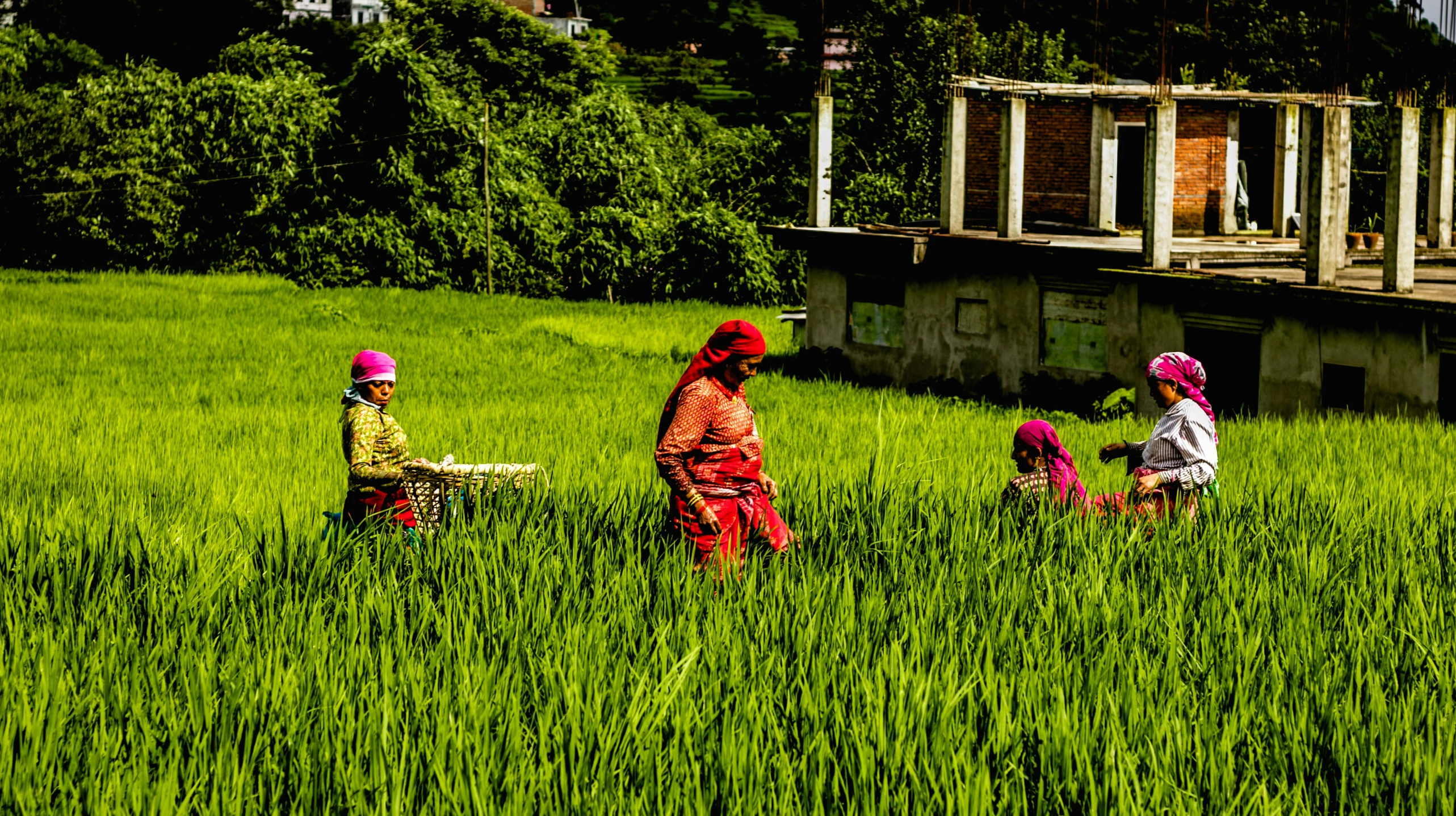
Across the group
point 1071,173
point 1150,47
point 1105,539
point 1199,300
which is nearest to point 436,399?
point 1199,300

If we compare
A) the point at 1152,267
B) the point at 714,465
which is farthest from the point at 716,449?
the point at 1152,267

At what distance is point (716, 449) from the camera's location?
6.47 metres

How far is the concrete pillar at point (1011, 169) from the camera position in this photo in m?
20.0

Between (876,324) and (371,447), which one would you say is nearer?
(371,447)

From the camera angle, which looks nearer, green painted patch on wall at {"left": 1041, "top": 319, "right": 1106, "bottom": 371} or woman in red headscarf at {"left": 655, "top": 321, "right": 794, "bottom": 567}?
woman in red headscarf at {"left": 655, "top": 321, "right": 794, "bottom": 567}

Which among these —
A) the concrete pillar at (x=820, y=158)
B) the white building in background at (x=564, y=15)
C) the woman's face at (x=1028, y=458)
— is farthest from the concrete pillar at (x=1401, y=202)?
the white building in background at (x=564, y=15)

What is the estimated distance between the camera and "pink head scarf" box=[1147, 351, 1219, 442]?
7.02m

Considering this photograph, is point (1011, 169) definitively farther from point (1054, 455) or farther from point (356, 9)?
point (356, 9)

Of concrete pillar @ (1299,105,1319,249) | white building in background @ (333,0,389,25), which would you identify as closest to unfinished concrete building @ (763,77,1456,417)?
concrete pillar @ (1299,105,1319,249)

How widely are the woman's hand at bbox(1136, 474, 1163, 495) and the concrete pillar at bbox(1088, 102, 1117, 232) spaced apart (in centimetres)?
1829

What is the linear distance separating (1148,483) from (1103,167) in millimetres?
18843

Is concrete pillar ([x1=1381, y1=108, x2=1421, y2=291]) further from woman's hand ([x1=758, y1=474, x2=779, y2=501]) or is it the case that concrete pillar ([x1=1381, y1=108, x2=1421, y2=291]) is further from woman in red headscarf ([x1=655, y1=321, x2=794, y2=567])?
woman in red headscarf ([x1=655, y1=321, x2=794, y2=567])

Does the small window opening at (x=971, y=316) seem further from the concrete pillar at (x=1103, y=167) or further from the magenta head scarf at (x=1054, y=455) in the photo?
the magenta head scarf at (x=1054, y=455)

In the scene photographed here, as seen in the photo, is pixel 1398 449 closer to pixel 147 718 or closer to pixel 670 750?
pixel 670 750
